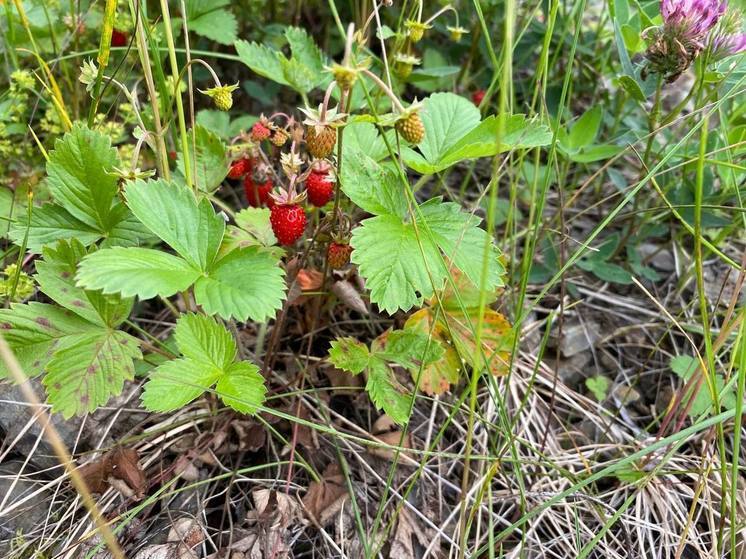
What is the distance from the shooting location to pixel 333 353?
128cm

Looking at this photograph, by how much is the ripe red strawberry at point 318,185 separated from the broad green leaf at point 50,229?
1.53ft

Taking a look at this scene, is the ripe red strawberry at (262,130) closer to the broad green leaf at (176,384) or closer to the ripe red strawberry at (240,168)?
the ripe red strawberry at (240,168)

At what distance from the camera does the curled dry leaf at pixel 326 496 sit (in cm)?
129

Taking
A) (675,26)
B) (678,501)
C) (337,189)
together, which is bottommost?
(678,501)

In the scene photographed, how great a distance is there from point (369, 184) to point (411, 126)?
0.21m

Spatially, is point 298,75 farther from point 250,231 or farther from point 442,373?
point 442,373

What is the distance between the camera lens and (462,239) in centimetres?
120

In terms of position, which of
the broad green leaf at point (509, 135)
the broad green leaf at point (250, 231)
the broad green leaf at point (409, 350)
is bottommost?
the broad green leaf at point (409, 350)

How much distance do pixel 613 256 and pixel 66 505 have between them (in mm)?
1638

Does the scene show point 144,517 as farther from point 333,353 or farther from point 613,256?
point 613,256

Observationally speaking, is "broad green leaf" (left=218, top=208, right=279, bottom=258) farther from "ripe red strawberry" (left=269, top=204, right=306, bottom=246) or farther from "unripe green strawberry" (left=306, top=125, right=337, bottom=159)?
"unripe green strawberry" (left=306, top=125, right=337, bottom=159)

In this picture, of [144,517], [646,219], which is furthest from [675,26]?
[144,517]

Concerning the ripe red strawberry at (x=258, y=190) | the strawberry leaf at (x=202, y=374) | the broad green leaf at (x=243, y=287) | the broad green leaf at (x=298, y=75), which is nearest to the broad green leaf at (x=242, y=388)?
the strawberry leaf at (x=202, y=374)

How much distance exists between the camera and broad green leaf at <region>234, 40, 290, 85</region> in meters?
1.58
